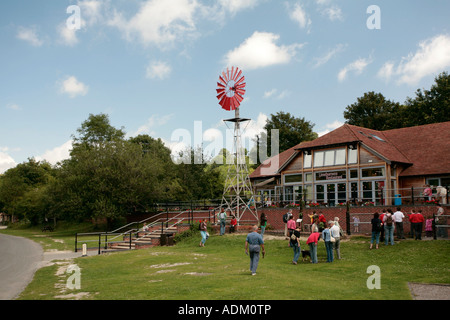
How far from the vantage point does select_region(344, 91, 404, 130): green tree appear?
1937 inches

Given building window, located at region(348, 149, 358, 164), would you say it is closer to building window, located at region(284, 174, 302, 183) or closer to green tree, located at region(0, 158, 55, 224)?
building window, located at region(284, 174, 302, 183)

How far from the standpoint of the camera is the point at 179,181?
49406mm

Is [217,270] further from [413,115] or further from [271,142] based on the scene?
[271,142]

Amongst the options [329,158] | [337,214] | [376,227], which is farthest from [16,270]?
[329,158]

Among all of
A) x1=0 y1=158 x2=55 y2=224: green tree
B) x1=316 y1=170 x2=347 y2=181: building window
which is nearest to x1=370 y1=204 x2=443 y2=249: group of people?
x1=316 y1=170 x2=347 y2=181: building window

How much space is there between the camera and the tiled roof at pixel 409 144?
96.9 ft

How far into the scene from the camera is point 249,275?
44.1 ft

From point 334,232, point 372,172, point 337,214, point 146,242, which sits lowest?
point 146,242

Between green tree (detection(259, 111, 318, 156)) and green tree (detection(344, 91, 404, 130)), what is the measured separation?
737 cm

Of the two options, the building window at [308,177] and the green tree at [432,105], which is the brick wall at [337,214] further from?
the green tree at [432,105]

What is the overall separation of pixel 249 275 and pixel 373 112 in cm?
4294

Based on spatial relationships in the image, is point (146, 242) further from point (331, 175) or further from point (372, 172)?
point (372, 172)
